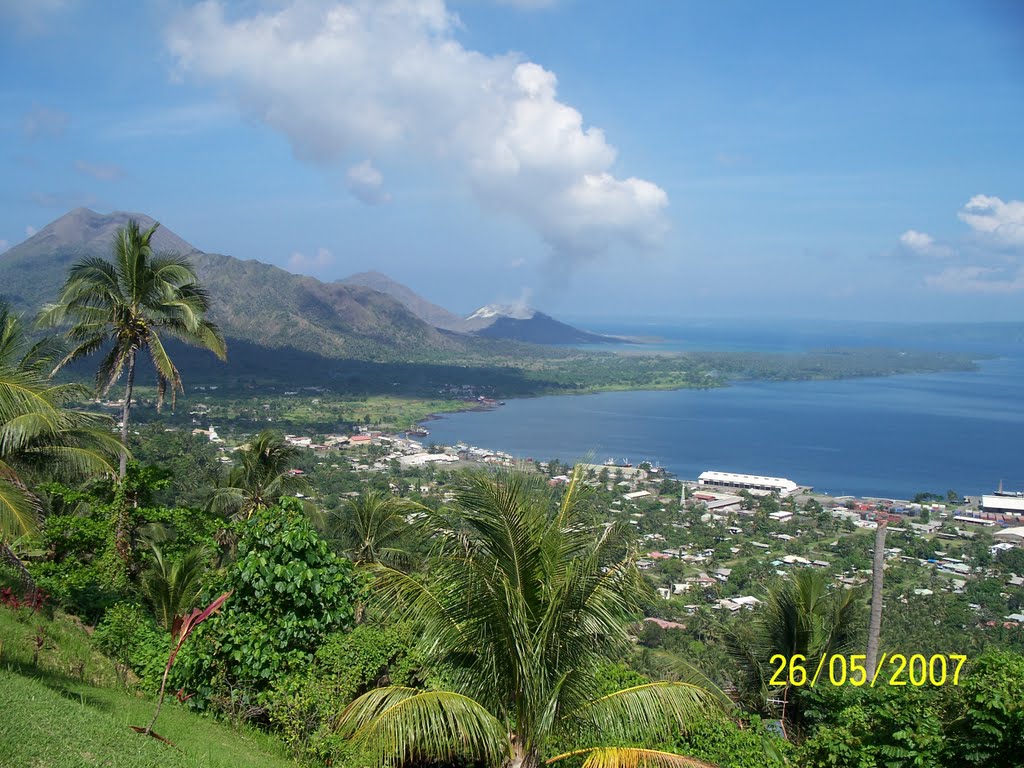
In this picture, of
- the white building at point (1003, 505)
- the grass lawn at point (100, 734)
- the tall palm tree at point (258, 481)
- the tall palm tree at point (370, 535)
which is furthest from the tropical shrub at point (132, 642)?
the white building at point (1003, 505)

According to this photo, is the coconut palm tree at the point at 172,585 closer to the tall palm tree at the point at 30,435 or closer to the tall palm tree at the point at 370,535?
the tall palm tree at the point at 30,435

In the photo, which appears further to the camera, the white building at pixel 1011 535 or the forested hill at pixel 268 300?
the forested hill at pixel 268 300

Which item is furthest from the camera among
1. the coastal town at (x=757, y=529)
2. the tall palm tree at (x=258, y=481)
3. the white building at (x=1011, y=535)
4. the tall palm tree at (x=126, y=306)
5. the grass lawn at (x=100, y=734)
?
the white building at (x=1011, y=535)

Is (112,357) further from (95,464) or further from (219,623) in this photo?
(219,623)

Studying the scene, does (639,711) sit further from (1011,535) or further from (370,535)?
(1011,535)

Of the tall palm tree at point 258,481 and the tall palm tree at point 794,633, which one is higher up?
the tall palm tree at point 258,481

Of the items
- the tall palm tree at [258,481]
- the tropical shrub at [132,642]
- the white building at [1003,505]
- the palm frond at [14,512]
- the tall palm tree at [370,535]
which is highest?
the palm frond at [14,512]

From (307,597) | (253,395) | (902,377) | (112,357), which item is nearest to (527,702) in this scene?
(307,597)
